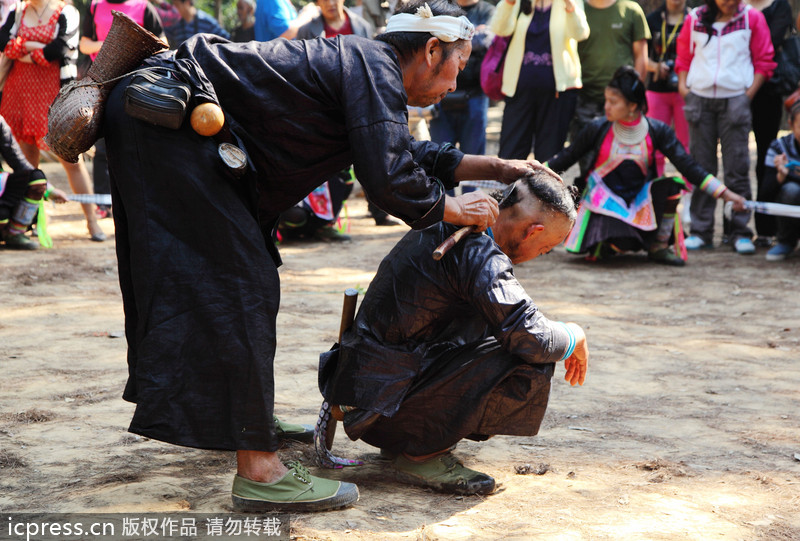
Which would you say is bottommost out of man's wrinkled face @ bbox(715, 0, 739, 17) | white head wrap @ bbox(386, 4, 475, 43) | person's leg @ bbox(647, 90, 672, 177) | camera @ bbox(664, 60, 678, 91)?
person's leg @ bbox(647, 90, 672, 177)

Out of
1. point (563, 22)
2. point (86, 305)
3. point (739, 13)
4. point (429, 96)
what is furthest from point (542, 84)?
point (429, 96)

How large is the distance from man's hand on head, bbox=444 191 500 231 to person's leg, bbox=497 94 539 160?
15.1ft

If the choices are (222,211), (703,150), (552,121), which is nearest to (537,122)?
(552,121)

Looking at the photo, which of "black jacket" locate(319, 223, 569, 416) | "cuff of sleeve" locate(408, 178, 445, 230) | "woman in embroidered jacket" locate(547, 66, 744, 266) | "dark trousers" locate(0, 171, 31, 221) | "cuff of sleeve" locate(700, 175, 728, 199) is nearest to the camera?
"cuff of sleeve" locate(408, 178, 445, 230)

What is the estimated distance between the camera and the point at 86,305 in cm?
527

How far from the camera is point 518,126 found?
23.6 feet

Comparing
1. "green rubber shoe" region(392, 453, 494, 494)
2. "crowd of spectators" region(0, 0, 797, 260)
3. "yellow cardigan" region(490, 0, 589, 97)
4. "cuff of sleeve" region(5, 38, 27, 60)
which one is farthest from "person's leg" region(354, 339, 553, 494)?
"cuff of sleeve" region(5, 38, 27, 60)

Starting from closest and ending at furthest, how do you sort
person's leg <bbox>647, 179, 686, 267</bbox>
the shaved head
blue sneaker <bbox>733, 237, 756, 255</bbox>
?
1. the shaved head
2. person's leg <bbox>647, 179, 686, 267</bbox>
3. blue sneaker <bbox>733, 237, 756, 255</bbox>

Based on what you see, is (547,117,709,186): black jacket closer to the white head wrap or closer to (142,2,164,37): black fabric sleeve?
(142,2,164,37): black fabric sleeve

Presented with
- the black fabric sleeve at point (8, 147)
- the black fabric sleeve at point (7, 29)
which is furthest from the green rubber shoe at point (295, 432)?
the black fabric sleeve at point (7, 29)

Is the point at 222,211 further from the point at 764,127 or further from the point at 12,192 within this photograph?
the point at 764,127

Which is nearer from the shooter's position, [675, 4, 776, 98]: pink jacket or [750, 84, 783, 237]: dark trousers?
[675, 4, 776, 98]: pink jacket

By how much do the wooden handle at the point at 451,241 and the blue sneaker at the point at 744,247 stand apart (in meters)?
5.06

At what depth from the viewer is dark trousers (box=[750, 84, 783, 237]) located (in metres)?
7.20
